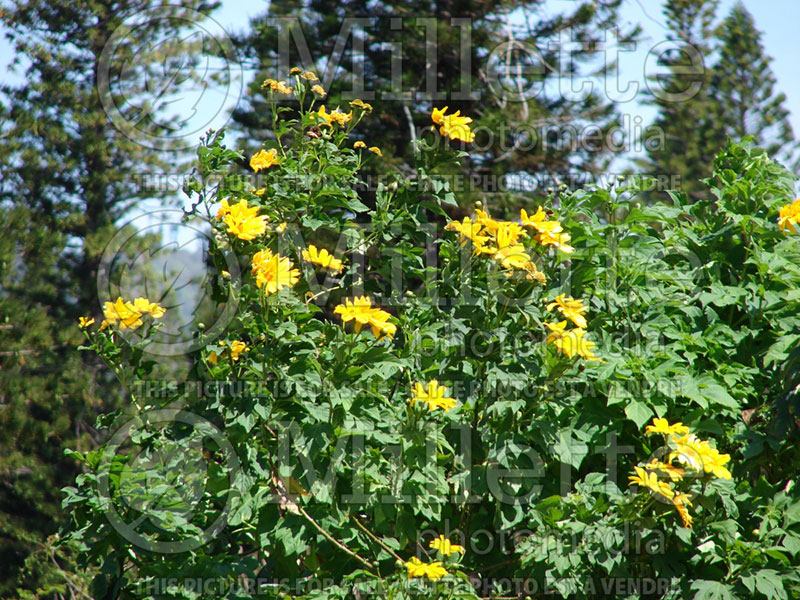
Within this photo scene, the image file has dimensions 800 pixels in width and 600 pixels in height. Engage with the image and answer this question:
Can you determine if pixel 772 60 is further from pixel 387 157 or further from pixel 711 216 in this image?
pixel 711 216

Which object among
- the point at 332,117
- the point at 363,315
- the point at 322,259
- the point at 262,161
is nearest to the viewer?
the point at 363,315

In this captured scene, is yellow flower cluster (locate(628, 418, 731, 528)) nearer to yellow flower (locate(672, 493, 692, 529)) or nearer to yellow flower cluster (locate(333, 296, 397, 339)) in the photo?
yellow flower (locate(672, 493, 692, 529))

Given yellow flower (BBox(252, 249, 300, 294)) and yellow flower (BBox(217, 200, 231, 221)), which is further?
yellow flower (BBox(217, 200, 231, 221))

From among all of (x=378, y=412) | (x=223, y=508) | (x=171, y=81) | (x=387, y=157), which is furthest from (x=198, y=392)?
(x=171, y=81)

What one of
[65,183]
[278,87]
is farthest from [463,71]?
[278,87]

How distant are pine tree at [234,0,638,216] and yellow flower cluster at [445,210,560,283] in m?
9.38

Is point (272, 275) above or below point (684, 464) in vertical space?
above

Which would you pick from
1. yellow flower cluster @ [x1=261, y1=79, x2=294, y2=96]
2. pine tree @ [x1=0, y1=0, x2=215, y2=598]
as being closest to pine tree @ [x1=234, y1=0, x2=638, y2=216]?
pine tree @ [x1=0, y1=0, x2=215, y2=598]

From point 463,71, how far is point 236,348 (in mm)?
10959

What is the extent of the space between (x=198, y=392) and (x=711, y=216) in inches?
77.1

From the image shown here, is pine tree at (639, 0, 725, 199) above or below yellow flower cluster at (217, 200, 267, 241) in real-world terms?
below

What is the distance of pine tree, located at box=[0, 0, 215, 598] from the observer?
44.3 feet

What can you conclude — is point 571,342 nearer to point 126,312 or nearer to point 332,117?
A: point 332,117

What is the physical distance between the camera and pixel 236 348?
7.79 ft
